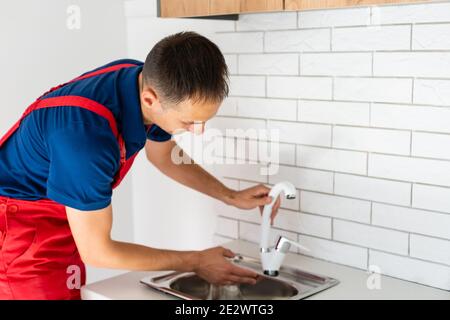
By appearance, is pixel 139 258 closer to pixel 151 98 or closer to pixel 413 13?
pixel 151 98

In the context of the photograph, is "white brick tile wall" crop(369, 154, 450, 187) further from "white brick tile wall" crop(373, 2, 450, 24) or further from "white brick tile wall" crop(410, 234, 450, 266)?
"white brick tile wall" crop(373, 2, 450, 24)

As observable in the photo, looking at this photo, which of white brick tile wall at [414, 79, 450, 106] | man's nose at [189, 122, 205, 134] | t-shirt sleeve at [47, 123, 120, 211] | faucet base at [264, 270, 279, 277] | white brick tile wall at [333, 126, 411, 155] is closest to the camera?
t-shirt sleeve at [47, 123, 120, 211]

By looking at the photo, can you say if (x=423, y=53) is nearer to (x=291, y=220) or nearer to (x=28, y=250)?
(x=291, y=220)

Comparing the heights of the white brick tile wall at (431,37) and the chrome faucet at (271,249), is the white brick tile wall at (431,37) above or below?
above

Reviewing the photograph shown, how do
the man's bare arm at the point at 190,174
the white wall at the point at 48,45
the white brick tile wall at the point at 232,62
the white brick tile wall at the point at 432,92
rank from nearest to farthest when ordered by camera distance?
1. the white brick tile wall at the point at 432,92
2. the man's bare arm at the point at 190,174
3. the white brick tile wall at the point at 232,62
4. the white wall at the point at 48,45

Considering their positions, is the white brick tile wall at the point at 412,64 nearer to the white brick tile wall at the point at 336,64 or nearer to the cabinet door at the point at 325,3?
the white brick tile wall at the point at 336,64

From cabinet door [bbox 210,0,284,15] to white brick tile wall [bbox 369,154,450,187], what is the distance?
0.50 m

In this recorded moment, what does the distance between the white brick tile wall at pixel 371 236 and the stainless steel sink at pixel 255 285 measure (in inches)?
6.3

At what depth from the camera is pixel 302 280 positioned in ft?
5.53

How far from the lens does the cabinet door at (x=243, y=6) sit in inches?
57.2

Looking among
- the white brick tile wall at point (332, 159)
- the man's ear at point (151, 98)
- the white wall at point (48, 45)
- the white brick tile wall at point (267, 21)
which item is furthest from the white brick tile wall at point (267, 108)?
the white wall at point (48, 45)

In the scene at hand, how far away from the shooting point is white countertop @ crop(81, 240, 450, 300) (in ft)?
5.02

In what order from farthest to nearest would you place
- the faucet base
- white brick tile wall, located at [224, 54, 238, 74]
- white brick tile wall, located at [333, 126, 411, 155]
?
white brick tile wall, located at [224, 54, 238, 74] < the faucet base < white brick tile wall, located at [333, 126, 411, 155]

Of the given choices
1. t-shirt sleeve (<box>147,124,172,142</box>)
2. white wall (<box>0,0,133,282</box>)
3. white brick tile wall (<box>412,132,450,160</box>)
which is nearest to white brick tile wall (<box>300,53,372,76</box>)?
white brick tile wall (<box>412,132,450,160</box>)
